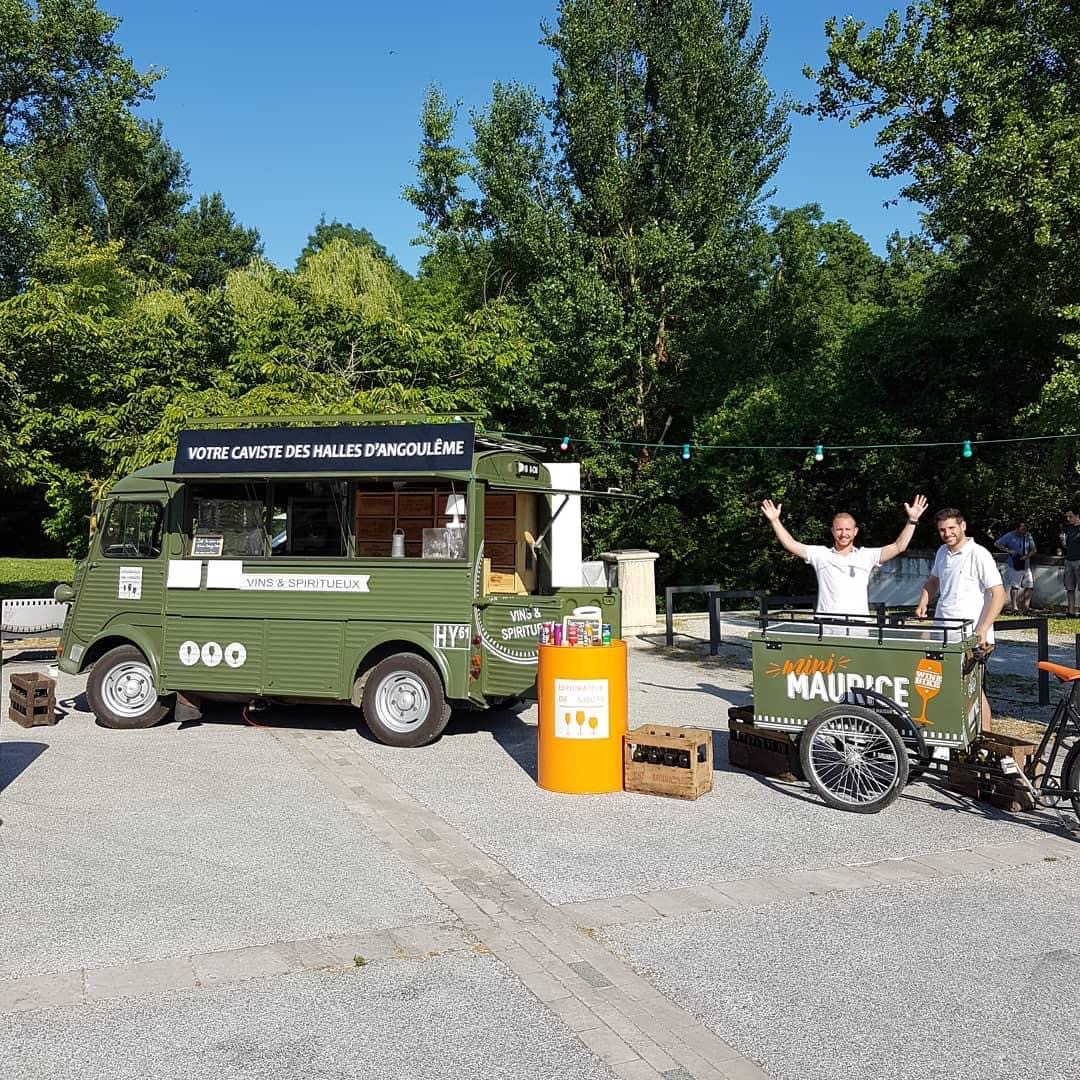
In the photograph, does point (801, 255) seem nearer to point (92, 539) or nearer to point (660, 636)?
point (660, 636)

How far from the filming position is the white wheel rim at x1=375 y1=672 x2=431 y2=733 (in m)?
9.56

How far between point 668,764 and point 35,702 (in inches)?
256

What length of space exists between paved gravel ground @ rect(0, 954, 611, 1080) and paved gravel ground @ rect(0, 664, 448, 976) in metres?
0.59

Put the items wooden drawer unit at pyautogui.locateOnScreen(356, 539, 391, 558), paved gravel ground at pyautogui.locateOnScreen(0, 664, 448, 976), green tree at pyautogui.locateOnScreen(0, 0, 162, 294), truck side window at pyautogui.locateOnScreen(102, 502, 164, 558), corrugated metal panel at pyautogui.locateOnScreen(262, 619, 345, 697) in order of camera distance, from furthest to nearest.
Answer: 1. green tree at pyautogui.locateOnScreen(0, 0, 162, 294)
2. truck side window at pyautogui.locateOnScreen(102, 502, 164, 558)
3. wooden drawer unit at pyautogui.locateOnScreen(356, 539, 391, 558)
4. corrugated metal panel at pyautogui.locateOnScreen(262, 619, 345, 697)
5. paved gravel ground at pyautogui.locateOnScreen(0, 664, 448, 976)

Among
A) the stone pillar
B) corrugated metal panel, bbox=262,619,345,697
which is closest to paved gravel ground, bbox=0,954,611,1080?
corrugated metal panel, bbox=262,619,345,697

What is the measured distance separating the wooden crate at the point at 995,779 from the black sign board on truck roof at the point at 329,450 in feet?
15.3

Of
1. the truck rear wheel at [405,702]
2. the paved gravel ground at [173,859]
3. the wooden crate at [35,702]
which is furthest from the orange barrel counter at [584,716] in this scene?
the wooden crate at [35,702]

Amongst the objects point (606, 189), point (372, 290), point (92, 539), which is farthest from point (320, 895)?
point (606, 189)

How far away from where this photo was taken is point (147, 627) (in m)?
10.3

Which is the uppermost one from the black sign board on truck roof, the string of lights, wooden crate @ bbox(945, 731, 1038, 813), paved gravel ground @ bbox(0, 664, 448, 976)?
the string of lights

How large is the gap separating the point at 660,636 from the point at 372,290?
1354 centimetres

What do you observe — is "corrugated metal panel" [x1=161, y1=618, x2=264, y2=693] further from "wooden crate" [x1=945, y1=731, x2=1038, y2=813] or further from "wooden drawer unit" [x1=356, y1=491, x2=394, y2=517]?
"wooden crate" [x1=945, y1=731, x2=1038, y2=813]

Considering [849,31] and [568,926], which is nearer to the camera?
[568,926]

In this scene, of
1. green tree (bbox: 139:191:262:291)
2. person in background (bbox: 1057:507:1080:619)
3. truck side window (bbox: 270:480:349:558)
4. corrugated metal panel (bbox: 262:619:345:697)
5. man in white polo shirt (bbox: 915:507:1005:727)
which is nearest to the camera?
man in white polo shirt (bbox: 915:507:1005:727)
